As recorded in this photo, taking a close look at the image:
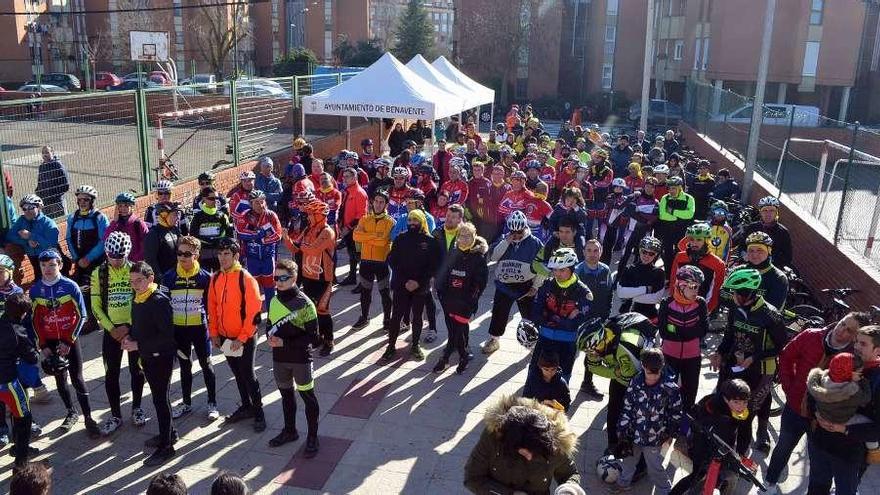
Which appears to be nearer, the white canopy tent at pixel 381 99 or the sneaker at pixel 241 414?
the sneaker at pixel 241 414

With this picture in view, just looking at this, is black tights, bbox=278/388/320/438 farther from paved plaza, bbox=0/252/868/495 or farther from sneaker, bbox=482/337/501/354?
sneaker, bbox=482/337/501/354

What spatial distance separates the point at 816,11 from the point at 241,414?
40.3 m

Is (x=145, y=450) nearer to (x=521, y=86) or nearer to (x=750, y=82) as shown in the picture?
(x=750, y=82)

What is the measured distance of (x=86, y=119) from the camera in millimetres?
13758

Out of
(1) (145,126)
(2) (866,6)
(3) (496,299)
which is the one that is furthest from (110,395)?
(2) (866,6)

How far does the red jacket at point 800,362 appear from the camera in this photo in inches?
202

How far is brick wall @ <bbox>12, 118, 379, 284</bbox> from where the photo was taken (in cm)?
984

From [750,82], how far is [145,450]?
3941cm

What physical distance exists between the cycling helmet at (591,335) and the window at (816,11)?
127 feet

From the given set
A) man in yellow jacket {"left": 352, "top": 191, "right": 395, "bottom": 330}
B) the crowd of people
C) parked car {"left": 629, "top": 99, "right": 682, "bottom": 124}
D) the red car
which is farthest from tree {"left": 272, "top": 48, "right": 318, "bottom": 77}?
man in yellow jacket {"left": 352, "top": 191, "right": 395, "bottom": 330}

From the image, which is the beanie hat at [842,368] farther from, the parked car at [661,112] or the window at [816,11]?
the window at [816,11]

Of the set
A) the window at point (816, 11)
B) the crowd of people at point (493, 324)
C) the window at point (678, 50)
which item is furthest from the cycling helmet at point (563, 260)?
the window at point (678, 50)

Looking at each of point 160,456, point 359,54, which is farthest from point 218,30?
point 160,456

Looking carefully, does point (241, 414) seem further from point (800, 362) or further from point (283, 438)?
point (800, 362)
